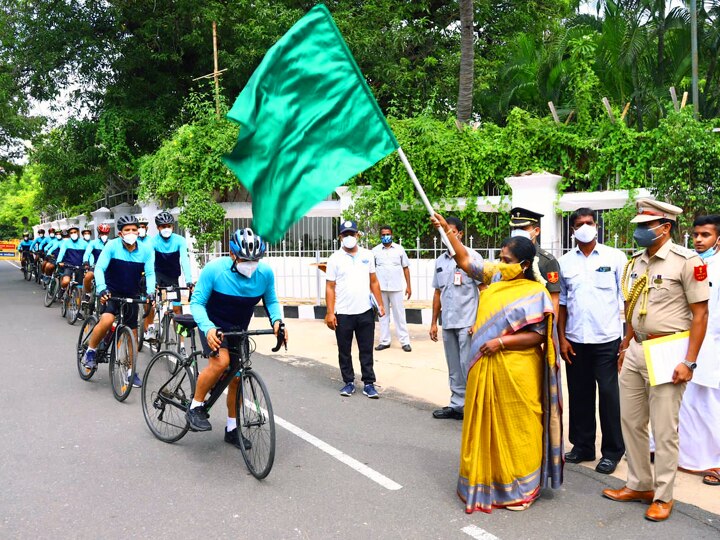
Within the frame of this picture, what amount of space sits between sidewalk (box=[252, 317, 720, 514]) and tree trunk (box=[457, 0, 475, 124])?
20.5 ft

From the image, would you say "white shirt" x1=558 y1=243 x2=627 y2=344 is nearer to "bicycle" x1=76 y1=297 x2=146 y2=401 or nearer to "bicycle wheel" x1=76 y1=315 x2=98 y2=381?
"bicycle" x1=76 y1=297 x2=146 y2=401

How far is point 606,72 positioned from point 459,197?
873cm

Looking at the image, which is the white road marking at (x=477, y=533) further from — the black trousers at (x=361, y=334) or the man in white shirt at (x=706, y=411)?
the black trousers at (x=361, y=334)

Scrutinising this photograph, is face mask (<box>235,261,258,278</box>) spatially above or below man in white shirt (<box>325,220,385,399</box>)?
above

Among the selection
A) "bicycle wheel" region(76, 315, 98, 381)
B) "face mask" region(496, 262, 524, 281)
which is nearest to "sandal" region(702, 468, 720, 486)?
"face mask" region(496, 262, 524, 281)

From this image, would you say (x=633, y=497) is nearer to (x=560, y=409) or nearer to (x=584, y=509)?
(x=584, y=509)

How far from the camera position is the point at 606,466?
4910mm

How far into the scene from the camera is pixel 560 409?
432cm

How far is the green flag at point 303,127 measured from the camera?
4285 millimetres

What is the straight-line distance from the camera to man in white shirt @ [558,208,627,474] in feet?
16.2

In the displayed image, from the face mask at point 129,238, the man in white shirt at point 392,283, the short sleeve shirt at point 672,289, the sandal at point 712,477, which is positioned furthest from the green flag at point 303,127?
the man in white shirt at point 392,283

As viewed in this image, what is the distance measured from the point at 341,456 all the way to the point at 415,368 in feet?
11.0

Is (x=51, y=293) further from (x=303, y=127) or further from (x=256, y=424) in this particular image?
(x=303, y=127)

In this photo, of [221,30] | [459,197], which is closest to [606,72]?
[459,197]
